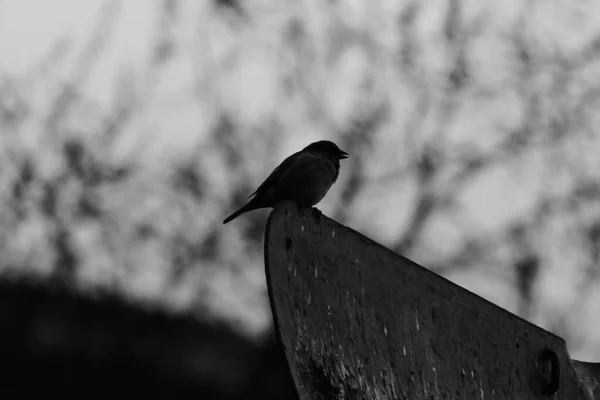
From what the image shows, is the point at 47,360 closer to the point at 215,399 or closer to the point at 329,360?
the point at 215,399

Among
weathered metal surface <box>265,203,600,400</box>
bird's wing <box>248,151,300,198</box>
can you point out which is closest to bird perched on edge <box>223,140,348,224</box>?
bird's wing <box>248,151,300,198</box>

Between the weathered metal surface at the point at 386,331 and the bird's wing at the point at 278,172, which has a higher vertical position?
the bird's wing at the point at 278,172

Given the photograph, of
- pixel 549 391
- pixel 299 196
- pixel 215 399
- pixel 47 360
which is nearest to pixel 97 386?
pixel 47 360

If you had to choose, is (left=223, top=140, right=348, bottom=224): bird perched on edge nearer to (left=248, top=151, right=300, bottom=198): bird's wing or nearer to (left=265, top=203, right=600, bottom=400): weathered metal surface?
(left=248, top=151, right=300, bottom=198): bird's wing

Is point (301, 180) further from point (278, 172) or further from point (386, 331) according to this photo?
point (386, 331)

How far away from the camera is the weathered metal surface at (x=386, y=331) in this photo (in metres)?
1.36

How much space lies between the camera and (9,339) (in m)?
9.77

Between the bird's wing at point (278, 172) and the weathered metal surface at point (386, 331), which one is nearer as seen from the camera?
the weathered metal surface at point (386, 331)

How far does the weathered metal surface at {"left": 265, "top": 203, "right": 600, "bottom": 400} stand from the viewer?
1.36 meters

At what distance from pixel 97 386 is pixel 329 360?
8.66 metres

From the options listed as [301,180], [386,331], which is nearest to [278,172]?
[301,180]

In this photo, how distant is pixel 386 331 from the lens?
1.54 m

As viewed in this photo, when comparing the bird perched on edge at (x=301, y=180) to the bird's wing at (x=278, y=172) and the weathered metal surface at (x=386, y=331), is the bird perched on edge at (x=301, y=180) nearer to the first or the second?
the bird's wing at (x=278, y=172)

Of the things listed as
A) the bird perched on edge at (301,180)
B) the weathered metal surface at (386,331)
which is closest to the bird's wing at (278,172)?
the bird perched on edge at (301,180)
